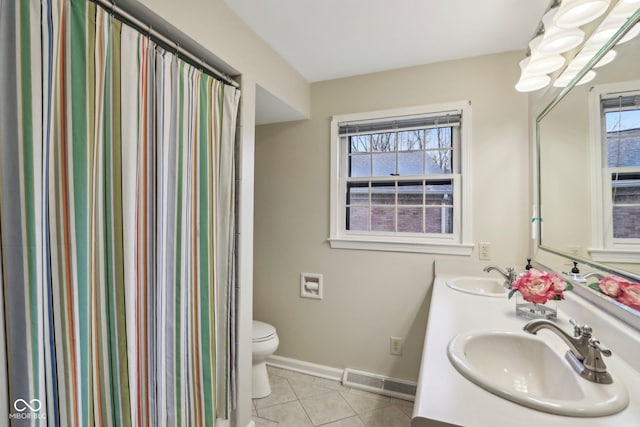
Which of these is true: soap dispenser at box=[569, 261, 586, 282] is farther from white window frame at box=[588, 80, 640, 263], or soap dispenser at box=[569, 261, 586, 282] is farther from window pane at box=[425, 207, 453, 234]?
window pane at box=[425, 207, 453, 234]

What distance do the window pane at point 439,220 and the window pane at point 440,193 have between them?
5 centimetres

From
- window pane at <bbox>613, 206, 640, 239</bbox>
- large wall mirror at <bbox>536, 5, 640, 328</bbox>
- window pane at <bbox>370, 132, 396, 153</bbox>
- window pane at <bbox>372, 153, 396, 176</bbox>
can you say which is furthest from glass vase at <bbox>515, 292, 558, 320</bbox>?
window pane at <bbox>370, 132, 396, 153</bbox>

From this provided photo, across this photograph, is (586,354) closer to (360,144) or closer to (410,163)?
(410,163)

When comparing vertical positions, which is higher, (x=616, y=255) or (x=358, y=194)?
(x=358, y=194)

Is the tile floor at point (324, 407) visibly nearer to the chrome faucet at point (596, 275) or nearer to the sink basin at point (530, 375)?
the sink basin at point (530, 375)

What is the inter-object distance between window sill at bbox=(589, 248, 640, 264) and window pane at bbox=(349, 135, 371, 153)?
62.4 inches

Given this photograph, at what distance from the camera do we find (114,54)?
40.9 inches

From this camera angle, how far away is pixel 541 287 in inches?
43.8

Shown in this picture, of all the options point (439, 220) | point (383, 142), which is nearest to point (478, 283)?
point (439, 220)

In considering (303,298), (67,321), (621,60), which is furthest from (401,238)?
(67,321)

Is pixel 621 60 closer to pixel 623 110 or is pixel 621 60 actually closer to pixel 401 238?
pixel 623 110

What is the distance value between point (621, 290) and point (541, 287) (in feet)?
0.70

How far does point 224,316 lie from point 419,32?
6.53ft

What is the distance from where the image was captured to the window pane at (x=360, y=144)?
95.0 inches
